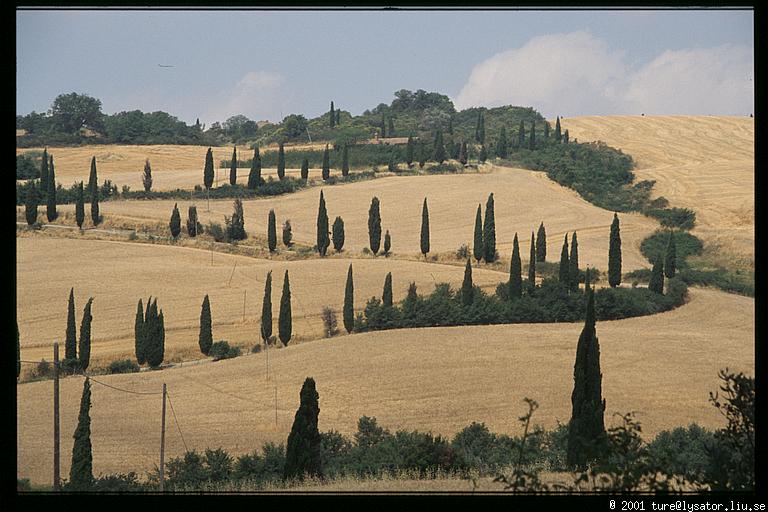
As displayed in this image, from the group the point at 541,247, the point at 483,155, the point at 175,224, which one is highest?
the point at 483,155

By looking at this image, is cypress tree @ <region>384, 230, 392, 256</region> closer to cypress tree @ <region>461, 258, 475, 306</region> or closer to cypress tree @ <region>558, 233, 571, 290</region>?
cypress tree @ <region>461, 258, 475, 306</region>

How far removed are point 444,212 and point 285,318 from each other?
27.6 m

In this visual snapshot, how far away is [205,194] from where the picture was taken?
68250mm

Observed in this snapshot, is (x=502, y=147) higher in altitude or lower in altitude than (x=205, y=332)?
higher

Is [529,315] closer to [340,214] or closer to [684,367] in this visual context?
[684,367]

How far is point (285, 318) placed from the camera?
42.1 metres

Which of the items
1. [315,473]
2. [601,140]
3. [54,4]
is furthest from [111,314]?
[601,140]

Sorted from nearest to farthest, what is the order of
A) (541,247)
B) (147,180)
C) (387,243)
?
(541,247) → (387,243) → (147,180)

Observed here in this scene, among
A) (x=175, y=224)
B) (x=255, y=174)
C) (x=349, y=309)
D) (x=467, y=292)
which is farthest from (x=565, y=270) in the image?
(x=255, y=174)

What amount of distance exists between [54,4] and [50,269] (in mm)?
42753

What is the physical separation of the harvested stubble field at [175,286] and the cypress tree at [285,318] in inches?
50.2

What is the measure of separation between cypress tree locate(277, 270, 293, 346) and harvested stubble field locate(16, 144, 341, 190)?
3112cm

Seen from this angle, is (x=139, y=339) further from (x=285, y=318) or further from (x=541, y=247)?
(x=541, y=247)

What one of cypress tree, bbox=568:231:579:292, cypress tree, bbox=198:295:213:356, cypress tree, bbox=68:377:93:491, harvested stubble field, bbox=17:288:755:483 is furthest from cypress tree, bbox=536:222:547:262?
cypress tree, bbox=68:377:93:491
